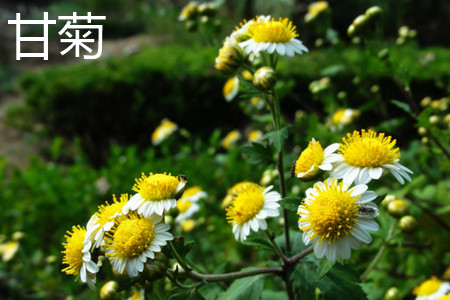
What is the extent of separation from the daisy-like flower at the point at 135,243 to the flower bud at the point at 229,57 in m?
0.61

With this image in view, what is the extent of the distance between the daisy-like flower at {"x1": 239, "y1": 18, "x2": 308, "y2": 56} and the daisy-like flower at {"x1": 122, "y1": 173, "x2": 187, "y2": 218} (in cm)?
53

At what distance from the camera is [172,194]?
113cm

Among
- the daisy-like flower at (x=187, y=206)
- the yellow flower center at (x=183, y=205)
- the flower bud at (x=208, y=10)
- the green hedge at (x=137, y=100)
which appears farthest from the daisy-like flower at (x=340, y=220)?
the green hedge at (x=137, y=100)

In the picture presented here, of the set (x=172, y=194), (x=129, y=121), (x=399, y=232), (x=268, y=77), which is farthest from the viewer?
(x=129, y=121)

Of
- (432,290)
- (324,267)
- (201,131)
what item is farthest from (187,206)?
(201,131)

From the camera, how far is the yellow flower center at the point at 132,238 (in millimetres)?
1040

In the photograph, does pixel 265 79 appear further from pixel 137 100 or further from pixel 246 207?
pixel 137 100

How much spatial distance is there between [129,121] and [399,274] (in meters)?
4.73

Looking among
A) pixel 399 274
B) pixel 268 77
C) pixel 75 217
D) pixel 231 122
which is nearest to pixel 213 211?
pixel 75 217

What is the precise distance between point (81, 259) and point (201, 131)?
490 centimetres

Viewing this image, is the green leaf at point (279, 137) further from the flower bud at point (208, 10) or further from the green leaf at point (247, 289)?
the flower bud at point (208, 10)

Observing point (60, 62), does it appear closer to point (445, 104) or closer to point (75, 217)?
point (75, 217)

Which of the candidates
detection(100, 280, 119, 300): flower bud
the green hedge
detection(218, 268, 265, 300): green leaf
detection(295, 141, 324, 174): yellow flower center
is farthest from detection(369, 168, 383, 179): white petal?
the green hedge

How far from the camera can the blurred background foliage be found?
2020 millimetres
